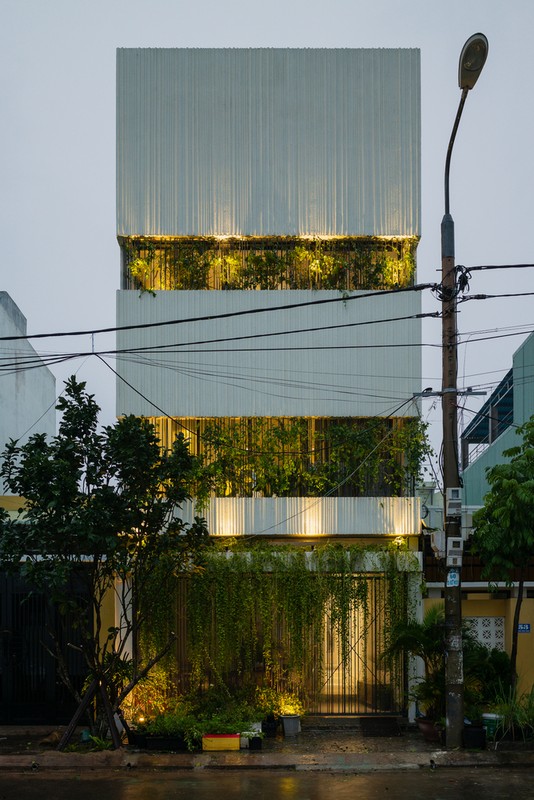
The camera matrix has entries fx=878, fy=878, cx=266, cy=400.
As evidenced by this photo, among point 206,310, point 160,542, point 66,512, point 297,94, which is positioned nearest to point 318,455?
point 206,310

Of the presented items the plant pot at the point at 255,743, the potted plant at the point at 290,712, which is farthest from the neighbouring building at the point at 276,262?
the plant pot at the point at 255,743

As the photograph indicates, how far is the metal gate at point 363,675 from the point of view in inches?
716

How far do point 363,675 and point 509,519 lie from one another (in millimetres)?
5048

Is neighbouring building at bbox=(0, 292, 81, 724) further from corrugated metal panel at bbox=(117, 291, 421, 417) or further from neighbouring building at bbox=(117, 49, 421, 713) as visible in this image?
neighbouring building at bbox=(117, 49, 421, 713)

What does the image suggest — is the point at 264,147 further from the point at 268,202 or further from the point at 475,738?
the point at 475,738

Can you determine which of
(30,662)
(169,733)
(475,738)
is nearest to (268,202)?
(30,662)

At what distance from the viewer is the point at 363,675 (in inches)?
727

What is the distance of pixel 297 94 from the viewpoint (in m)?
20.0

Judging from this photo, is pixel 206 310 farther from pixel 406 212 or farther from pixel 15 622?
pixel 15 622

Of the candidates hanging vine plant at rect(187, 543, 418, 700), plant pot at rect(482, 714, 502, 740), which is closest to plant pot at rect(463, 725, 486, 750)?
plant pot at rect(482, 714, 502, 740)

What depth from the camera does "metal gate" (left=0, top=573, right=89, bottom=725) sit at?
59.9ft

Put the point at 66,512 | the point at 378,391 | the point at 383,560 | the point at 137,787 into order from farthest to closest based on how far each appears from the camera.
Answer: the point at 378,391
the point at 383,560
the point at 66,512
the point at 137,787

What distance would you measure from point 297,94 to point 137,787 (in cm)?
1468

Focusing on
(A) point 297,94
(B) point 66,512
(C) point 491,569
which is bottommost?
(C) point 491,569
